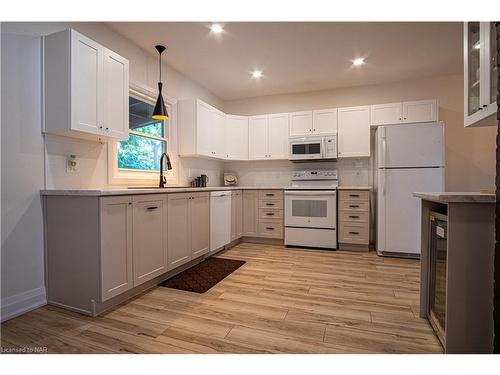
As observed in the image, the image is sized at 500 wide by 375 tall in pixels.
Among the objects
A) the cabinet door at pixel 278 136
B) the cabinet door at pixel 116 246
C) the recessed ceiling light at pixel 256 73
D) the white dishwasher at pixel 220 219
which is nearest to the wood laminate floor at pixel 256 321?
the cabinet door at pixel 116 246

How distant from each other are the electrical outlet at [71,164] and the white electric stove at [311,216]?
272cm

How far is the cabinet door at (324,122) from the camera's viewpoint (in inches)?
160

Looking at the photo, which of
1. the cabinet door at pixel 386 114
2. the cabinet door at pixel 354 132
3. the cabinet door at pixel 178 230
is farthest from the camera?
the cabinet door at pixel 354 132

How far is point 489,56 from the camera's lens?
145cm

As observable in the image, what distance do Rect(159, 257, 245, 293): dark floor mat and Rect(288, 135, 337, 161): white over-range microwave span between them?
6.42 ft

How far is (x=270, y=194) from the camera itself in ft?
13.6

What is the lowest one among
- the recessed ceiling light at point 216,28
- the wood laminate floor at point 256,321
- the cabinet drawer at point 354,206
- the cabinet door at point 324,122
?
the wood laminate floor at point 256,321

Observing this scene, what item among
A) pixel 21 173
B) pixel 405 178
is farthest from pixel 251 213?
pixel 21 173

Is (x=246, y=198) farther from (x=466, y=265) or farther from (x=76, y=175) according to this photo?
(x=466, y=265)

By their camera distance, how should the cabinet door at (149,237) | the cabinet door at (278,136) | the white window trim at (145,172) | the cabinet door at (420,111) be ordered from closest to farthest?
the cabinet door at (149,237) < the white window trim at (145,172) < the cabinet door at (420,111) < the cabinet door at (278,136)

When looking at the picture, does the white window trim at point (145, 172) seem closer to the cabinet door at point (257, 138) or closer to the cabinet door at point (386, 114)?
the cabinet door at point (257, 138)

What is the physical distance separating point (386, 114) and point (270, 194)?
2.07m
